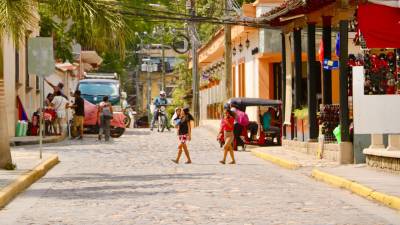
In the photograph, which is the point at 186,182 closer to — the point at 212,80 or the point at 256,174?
the point at 256,174

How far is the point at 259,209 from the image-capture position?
1293 cm

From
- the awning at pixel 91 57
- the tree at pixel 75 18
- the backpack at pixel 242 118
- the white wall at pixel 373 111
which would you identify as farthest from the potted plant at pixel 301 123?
the awning at pixel 91 57

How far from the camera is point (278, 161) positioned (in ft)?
→ 76.1

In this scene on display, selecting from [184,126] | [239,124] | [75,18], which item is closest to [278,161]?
[184,126]

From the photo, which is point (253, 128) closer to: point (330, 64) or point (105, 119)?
point (105, 119)

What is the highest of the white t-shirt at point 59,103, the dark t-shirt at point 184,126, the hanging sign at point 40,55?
the hanging sign at point 40,55

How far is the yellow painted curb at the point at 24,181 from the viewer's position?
1407cm

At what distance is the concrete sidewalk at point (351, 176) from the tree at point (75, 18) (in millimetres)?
4968

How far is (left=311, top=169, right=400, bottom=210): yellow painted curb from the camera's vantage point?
13539 mm

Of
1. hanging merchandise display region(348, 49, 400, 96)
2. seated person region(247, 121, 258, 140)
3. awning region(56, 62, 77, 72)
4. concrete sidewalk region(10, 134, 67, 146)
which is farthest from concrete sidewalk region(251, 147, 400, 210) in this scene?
awning region(56, 62, 77, 72)

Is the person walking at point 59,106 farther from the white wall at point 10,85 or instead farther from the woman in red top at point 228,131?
the woman in red top at point 228,131

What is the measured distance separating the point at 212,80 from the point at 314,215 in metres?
46.7

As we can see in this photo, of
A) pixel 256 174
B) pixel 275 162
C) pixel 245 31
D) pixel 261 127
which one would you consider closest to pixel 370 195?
pixel 256 174

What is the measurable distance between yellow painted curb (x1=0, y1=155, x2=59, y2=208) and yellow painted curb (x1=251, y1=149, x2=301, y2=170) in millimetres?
5401
